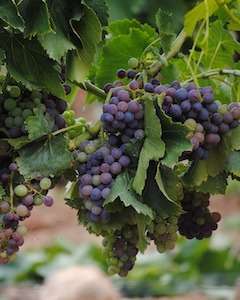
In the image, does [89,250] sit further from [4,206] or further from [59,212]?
[4,206]

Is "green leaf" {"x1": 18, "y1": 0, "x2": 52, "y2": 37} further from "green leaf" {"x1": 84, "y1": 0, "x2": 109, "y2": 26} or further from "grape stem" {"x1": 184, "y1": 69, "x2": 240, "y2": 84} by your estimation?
"grape stem" {"x1": 184, "y1": 69, "x2": 240, "y2": 84}

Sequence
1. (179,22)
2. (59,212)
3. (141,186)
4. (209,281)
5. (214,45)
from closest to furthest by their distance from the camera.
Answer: (141,186) < (214,45) < (179,22) < (209,281) < (59,212)

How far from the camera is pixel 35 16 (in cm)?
84

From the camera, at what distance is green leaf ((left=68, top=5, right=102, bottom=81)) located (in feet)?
2.88

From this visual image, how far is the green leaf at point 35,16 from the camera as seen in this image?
0.83 meters

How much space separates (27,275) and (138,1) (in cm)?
136

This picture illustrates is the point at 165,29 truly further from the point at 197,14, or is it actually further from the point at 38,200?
the point at 38,200

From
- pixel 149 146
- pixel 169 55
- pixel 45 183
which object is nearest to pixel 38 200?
pixel 45 183

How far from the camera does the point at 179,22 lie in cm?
389

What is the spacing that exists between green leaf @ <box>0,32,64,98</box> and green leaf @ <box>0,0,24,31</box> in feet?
0.17

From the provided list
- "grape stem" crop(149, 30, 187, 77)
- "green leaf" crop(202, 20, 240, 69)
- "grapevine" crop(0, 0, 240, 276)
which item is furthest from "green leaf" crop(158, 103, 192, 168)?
"green leaf" crop(202, 20, 240, 69)

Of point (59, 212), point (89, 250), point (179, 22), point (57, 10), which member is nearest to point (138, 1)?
point (179, 22)

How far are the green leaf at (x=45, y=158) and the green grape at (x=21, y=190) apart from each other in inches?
0.6

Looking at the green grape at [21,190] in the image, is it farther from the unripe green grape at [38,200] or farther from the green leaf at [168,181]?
the green leaf at [168,181]
